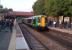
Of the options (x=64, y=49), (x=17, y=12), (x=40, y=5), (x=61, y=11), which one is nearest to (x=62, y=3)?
(x=61, y=11)

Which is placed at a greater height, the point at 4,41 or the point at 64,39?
the point at 4,41

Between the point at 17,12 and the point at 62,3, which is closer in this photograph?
the point at 62,3

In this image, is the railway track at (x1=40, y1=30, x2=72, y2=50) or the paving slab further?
the railway track at (x1=40, y1=30, x2=72, y2=50)

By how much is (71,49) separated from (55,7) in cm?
5235

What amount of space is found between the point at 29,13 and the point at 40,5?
82.4 meters

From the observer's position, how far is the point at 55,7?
72688 mm

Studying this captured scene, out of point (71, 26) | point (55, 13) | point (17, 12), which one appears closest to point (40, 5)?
point (55, 13)

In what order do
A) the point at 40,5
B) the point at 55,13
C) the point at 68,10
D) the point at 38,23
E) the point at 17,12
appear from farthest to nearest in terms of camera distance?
the point at 17,12 → the point at 40,5 → the point at 55,13 → the point at 68,10 → the point at 38,23

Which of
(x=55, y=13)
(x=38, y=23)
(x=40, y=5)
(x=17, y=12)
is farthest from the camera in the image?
(x=17, y=12)

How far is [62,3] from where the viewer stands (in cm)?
7069

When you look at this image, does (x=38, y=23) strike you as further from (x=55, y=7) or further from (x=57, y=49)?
(x=57, y=49)

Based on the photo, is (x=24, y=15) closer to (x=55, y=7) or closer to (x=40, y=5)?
(x=40, y=5)

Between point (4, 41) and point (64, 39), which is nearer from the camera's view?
point (4, 41)

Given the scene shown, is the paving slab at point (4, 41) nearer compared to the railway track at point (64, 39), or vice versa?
the paving slab at point (4, 41)
